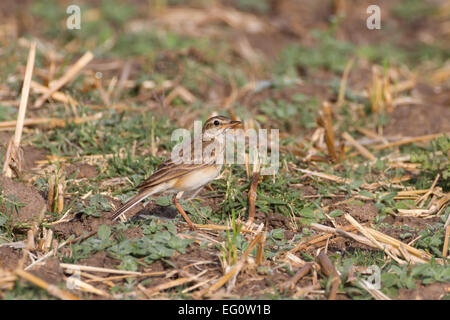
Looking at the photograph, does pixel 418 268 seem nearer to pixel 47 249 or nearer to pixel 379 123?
pixel 47 249

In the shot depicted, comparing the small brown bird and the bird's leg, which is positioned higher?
the small brown bird

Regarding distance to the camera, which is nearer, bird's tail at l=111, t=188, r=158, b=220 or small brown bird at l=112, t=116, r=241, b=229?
bird's tail at l=111, t=188, r=158, b=220

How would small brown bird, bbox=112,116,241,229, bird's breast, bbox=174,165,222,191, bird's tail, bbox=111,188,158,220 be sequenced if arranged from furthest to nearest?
bird's breast, bbox=174,165,222,191, small brown bird, bbox=112,116,241,229, bird's tail, bbox=111,188,158,220

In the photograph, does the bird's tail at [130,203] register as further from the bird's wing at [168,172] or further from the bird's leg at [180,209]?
the bird's leg at [180,209]

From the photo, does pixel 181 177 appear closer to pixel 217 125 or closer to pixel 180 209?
pixel 180 209

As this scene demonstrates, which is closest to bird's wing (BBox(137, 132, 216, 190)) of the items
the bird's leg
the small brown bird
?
the small brown bird

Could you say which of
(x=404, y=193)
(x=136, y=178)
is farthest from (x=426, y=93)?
(x=136, y=178)

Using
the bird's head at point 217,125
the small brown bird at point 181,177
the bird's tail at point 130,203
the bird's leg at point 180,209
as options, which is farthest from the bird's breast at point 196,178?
the bird's head at point 217,125

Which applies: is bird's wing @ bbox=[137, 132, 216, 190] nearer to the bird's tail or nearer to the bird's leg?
the bird's tail

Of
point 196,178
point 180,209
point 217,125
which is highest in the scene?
point 217,125

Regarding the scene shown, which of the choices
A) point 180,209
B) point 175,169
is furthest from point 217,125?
point 180,209
